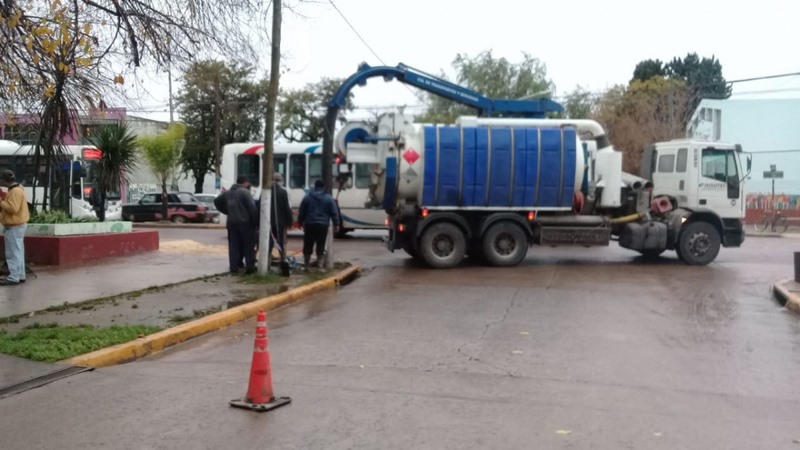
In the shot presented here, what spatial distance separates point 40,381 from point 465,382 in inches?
147

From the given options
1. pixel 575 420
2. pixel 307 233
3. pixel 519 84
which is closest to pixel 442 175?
pixel 307 233

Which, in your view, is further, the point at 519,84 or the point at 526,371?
the point at 519,84

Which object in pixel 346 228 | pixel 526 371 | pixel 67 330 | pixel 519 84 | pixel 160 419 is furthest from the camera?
pixel 519 84

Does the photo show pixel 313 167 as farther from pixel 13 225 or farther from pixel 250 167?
pixel 13 225

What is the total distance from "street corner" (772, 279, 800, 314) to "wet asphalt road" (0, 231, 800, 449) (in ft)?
0.65

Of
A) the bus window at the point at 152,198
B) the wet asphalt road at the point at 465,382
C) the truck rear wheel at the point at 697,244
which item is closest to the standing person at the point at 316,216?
the wet asphalt road at the point at 465,382

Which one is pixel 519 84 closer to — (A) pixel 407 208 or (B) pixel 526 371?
(A) pixel 407 208

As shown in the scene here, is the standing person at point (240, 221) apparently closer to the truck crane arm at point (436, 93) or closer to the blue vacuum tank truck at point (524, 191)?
the truck crane arm at point (436, 93)

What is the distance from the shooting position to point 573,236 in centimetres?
1695

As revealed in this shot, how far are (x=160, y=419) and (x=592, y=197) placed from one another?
42.9 feet

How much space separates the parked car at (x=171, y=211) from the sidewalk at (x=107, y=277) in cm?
1648

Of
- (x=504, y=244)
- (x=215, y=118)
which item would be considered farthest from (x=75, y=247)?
(x=215, y=118)

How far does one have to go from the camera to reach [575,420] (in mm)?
5953

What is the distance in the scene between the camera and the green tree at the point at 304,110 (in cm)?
5269
